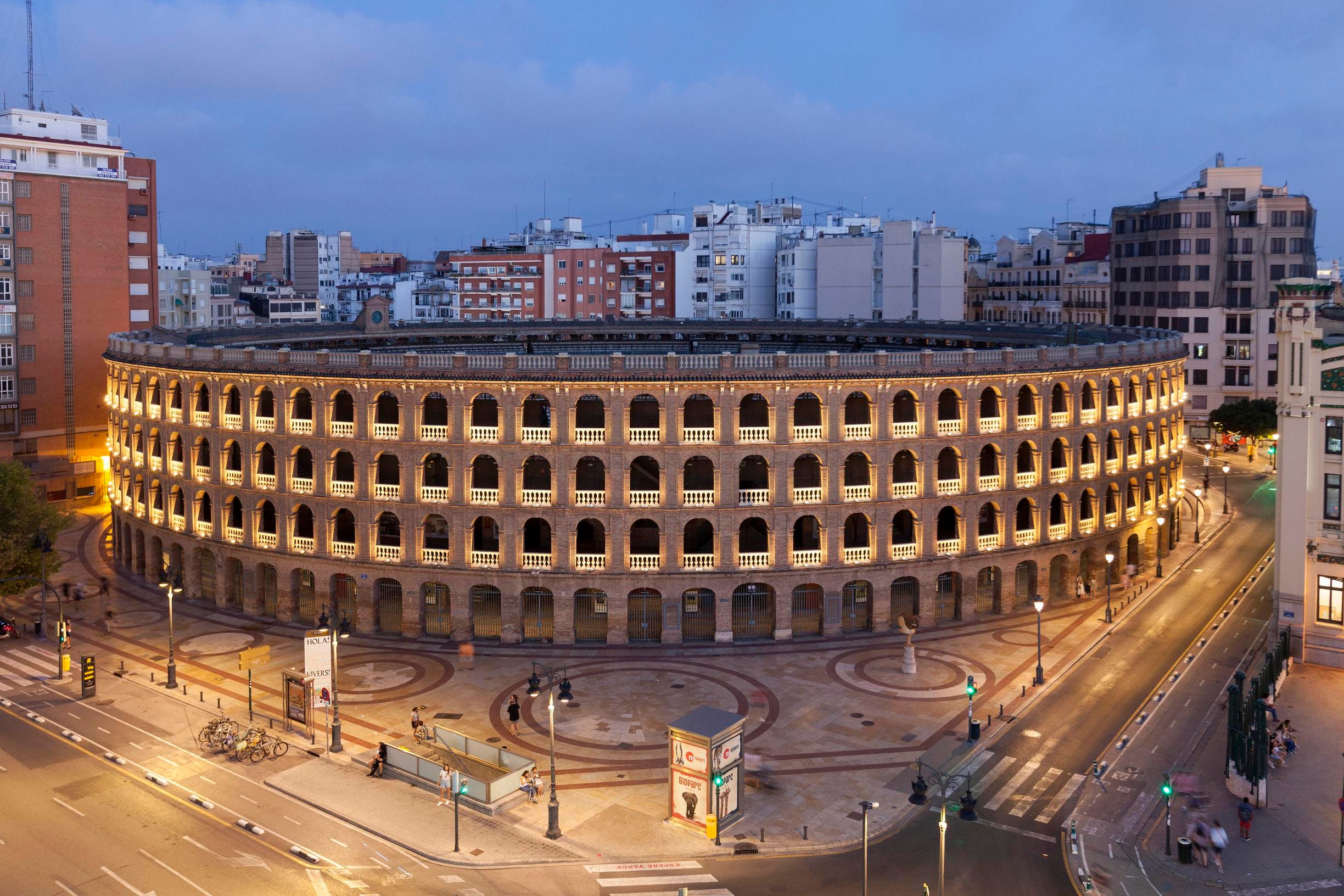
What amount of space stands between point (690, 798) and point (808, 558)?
26303 mm

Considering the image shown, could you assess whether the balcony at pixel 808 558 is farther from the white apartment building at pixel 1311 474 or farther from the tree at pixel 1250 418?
the tree at pixel 1250 418

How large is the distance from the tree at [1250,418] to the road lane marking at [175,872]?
4598 inches

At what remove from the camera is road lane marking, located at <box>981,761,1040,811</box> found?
160 ft

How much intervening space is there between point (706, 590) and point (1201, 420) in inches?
3830

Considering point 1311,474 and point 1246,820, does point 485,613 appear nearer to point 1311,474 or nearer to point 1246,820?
point 1246,820

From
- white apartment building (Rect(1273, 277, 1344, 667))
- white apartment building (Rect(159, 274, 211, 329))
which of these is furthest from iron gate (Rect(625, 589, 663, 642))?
white apartment building (Rect(159, 274, 211, 329))

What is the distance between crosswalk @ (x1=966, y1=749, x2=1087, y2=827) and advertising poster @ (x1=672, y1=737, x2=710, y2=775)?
1224 cm

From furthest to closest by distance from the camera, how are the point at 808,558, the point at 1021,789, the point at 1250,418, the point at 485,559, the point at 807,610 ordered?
the point at 1250,418 < the point at 807,610 < the point at 808,558 < the point at 485,559 < the point at 1021,789

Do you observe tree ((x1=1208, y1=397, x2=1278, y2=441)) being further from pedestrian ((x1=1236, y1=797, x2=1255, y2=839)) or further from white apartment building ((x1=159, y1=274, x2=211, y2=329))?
white apartment building ((x1=159, y1=274, x2=211, y2=329))

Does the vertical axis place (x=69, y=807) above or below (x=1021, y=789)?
below

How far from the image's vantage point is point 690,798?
46438mm

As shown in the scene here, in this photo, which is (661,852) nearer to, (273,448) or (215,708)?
(215,708)

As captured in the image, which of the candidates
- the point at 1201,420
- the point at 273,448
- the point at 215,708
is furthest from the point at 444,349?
the point at 1201,420

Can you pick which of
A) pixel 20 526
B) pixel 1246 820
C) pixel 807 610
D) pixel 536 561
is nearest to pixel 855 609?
pixel 807 610
